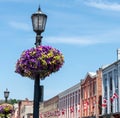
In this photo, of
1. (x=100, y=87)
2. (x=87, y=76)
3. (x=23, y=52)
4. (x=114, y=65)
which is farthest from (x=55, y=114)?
(x=23, y=52)

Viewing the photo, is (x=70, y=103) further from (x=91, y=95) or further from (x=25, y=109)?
(x=25, y=109)

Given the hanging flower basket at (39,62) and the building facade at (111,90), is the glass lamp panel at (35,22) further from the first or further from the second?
the building facade at (111,90)

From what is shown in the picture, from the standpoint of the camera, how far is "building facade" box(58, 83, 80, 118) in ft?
244

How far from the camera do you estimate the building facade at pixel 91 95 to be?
199ft

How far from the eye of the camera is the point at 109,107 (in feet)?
183

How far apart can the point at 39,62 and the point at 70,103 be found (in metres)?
66.3

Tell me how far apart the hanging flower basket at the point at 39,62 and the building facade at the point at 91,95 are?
45.7 meters

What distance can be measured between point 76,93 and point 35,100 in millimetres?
61474

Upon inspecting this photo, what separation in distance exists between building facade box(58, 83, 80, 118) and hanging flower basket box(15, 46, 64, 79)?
58.6 m

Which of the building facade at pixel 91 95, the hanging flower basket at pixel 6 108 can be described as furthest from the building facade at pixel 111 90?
the hanging flower basket at pixel 6 108

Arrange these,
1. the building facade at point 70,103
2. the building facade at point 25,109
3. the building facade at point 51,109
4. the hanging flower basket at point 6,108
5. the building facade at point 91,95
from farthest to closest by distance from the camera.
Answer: the building facade at point 25,109
the building facade at point 51,109
the building facade at point 70,103
the building facade at point 91,95
the hanging flower basket at point 6,108

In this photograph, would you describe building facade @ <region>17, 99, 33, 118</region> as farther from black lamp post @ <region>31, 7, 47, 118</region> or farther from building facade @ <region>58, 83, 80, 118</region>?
black lamp post @ <region>31, 7, 47, 118</region>

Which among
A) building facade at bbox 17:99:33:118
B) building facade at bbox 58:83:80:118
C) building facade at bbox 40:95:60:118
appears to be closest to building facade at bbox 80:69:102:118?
building facade at bbox 58:83:80:118

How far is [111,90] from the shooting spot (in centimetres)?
5528
